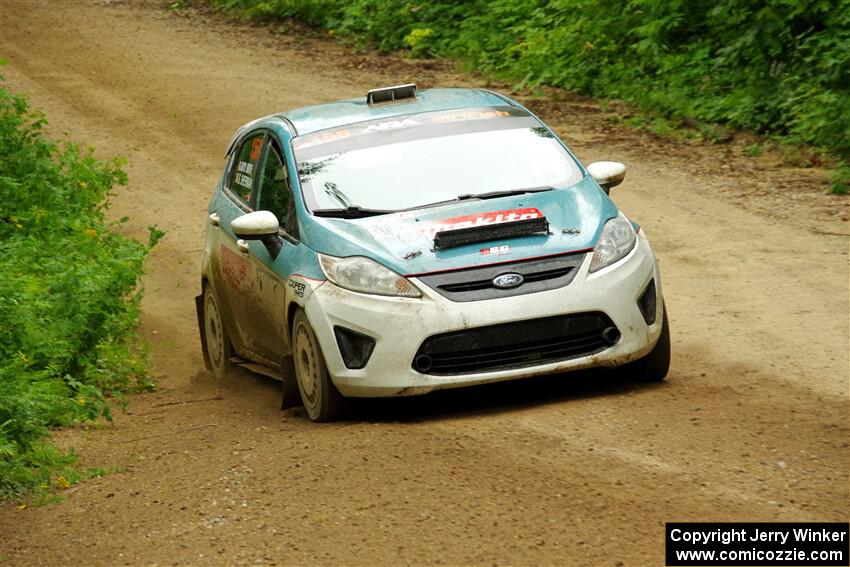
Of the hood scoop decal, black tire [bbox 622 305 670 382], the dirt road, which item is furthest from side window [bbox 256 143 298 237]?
black tire [bbox 622 305 670 382]

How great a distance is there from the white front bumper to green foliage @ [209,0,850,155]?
7.95 meters

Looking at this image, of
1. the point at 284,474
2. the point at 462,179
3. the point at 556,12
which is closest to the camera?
the point at 284,474

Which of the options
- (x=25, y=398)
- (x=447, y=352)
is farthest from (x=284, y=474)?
(x=25, y=398)

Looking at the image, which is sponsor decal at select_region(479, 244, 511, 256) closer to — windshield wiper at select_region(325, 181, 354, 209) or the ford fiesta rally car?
the ford fiesta rally car

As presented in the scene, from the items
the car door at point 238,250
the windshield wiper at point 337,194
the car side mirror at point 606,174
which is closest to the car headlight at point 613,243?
the car side mirror at point 606,174

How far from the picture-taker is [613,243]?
7.60m

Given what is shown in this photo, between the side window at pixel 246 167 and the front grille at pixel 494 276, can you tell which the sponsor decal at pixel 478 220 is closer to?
the front grille at pixel 494 276

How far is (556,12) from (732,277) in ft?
37.0

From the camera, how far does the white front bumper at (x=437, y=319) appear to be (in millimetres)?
7184

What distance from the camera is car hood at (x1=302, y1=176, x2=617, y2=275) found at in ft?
24.0

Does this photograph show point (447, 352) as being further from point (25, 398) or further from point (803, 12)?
point (803, 12)

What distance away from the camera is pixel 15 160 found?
12977mm

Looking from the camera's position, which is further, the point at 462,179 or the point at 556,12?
A: the point at 556,12

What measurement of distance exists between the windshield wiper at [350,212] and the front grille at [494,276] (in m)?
0.78
